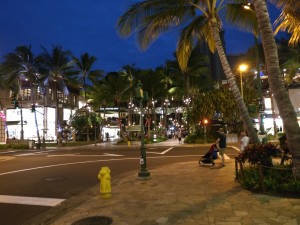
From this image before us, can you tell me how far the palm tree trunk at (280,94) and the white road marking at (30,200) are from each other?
6.30 metres

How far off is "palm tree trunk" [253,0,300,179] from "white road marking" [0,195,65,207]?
6.30 metres

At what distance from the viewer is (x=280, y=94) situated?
7930mm

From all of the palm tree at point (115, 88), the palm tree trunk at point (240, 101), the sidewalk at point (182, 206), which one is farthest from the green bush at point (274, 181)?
the palm tree at point (115, 88)

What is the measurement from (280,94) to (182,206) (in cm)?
369

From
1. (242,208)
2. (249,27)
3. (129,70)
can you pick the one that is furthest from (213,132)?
(242,208)

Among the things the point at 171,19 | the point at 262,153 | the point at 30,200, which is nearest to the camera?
the point at 262,153

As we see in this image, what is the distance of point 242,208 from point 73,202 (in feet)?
14.6

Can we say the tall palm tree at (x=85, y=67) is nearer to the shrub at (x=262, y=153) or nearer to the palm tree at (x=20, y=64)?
the palm tree at (x=20, y=64)

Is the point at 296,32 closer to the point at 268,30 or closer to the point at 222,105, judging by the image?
the point at 268,30

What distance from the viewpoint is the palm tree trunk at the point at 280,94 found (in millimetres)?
7781

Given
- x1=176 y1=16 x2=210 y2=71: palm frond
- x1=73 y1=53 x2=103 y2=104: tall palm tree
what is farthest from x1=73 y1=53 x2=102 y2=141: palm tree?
x1=176 y1=16 x2=210 y2=71: palm frond

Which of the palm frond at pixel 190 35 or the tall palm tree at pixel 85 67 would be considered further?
the tall palm tree at pixel 85 67

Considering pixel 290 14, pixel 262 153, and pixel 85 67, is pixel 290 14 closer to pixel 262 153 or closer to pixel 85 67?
pixel 262 153

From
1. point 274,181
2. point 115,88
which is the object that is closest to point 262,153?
point 274,181
